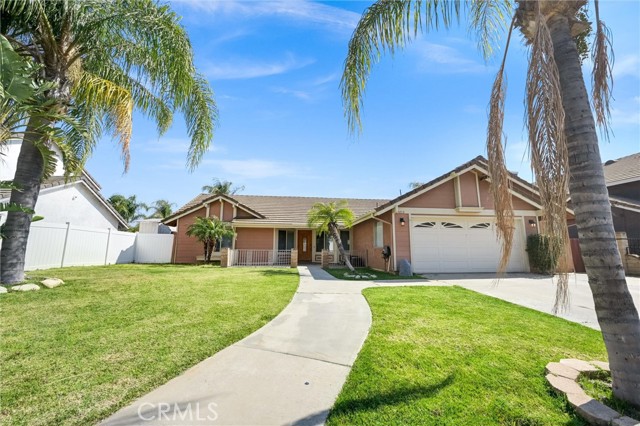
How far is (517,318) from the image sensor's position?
539 cm

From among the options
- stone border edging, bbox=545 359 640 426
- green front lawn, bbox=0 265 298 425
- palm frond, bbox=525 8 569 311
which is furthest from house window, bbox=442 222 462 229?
palm frond, bbox=525 8 569 311

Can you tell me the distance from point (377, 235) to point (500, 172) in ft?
41.9

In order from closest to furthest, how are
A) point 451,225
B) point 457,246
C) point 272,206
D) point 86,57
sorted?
point 86,57
point 457,246
point 451,225
point 272,206

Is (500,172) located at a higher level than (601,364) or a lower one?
higher

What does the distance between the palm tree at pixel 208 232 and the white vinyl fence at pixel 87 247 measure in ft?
11.7

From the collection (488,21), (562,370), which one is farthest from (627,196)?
(562,370)

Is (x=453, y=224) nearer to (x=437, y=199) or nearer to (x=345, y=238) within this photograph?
(x=437, y=199)

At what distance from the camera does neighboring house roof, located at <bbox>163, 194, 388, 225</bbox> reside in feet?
61.7

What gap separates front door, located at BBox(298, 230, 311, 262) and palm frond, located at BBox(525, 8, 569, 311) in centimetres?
1845

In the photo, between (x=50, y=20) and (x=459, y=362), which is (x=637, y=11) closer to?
(x=459, y=362)

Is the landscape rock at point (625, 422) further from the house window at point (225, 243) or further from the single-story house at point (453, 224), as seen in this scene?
the house window at point (225, 243)

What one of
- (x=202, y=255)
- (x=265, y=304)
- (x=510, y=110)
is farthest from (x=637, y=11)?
(x=202, y=255)

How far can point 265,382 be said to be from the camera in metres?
2.90

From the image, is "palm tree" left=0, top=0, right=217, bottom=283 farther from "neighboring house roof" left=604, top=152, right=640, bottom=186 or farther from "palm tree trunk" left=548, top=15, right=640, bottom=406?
"neighboring house roof" left=604, top=152, right=640, bottom=186
